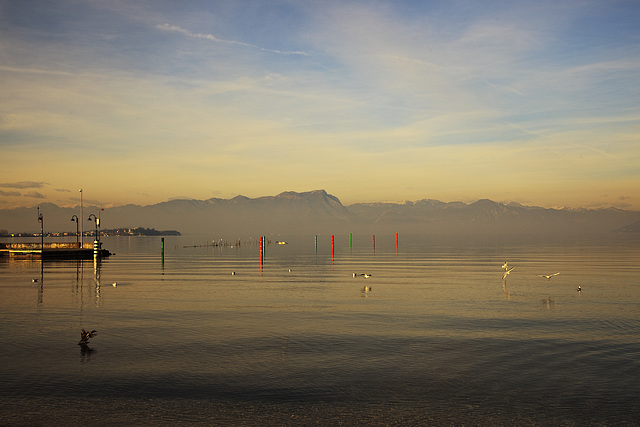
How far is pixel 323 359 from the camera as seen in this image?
893 inches

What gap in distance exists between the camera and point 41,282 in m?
56.0

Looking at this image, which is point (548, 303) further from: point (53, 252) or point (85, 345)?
point (53, 252)

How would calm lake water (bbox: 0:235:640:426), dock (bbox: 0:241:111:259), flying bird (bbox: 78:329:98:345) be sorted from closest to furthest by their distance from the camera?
calm lake water (bbox: 0:235:640:426), flying bird (bbox: 78:329:98:345), dock (bbox: 0:241:111:259)

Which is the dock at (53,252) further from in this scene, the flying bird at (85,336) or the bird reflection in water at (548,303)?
the bird reflection in water at (548,303)

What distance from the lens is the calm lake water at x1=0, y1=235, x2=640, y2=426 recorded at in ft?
53.9

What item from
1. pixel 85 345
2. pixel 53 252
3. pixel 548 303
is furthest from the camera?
pixel 53 252

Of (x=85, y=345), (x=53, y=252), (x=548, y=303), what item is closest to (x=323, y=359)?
(x=85, y=345)

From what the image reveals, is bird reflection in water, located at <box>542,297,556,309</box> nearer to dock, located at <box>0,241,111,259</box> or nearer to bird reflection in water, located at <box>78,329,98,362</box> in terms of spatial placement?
bird reflection in water, located at <box>78,329,98,362</box>

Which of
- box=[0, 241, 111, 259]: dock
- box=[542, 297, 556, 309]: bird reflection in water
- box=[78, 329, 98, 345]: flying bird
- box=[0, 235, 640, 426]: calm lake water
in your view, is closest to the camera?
box=[0, 235, 640, 426]: calm lake water

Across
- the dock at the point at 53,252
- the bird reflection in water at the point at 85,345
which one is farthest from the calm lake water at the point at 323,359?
the dock at the point at 53,252

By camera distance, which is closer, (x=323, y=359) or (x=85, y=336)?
(x=323, y=359)

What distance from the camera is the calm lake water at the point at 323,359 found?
16.4m

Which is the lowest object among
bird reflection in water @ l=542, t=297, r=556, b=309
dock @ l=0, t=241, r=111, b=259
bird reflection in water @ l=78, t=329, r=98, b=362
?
bird reflection in water @ l=542, t=297, r=556, b=309

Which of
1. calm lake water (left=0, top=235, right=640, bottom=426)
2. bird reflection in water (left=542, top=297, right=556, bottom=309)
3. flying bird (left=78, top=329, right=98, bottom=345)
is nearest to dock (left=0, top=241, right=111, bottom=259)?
calm lake water (left=0, top=235, right=640, bottom=426)
